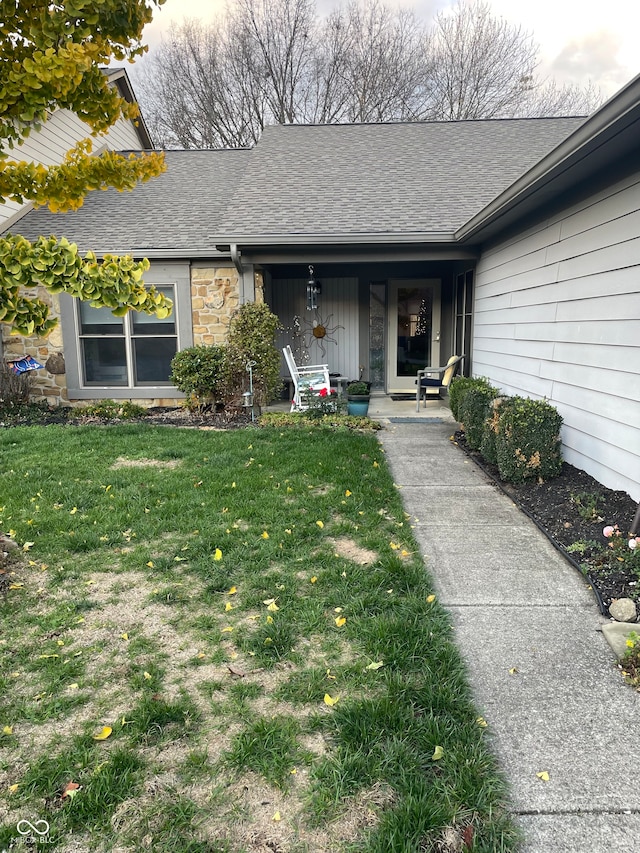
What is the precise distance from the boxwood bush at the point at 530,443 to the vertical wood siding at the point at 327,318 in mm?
5549

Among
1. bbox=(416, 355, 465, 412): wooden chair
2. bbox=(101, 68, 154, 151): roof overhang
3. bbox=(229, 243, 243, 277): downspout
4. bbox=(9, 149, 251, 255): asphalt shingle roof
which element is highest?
bbox=(101, 68, 154, 151): roof overhang

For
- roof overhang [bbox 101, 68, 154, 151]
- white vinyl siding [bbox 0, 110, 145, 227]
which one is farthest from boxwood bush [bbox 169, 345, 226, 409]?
roof overhang [bbox 101, 68, 154, 151]

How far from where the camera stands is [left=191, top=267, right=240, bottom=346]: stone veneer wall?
8.48 m

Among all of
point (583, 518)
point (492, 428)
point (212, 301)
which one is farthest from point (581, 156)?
point (212, 301)

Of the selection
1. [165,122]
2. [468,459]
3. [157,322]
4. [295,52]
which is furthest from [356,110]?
[468,459]

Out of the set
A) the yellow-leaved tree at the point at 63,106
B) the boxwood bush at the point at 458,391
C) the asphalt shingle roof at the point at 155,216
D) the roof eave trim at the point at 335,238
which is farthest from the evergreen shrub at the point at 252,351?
the yellow-leaved tree at the point at 63,106

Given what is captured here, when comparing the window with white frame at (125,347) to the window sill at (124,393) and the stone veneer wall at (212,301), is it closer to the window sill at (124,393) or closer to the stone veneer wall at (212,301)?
the window sill at (124,393)

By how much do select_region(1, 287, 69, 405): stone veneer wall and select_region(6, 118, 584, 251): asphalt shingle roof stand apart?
1.50 metres

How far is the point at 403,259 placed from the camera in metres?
7.73

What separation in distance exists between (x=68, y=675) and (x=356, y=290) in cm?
846

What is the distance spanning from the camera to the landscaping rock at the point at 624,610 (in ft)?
8.38

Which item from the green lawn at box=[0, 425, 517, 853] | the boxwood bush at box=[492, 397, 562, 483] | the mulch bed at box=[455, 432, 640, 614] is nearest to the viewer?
the green lawn at box=[0, 425, 517, 853]

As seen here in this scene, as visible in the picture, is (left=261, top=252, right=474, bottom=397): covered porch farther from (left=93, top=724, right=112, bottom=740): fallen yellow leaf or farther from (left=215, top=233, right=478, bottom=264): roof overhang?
(left=93, top=724, right=112, bottom=740): fallen yellow leaf

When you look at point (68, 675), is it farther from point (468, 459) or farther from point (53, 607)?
point (468, 459)
